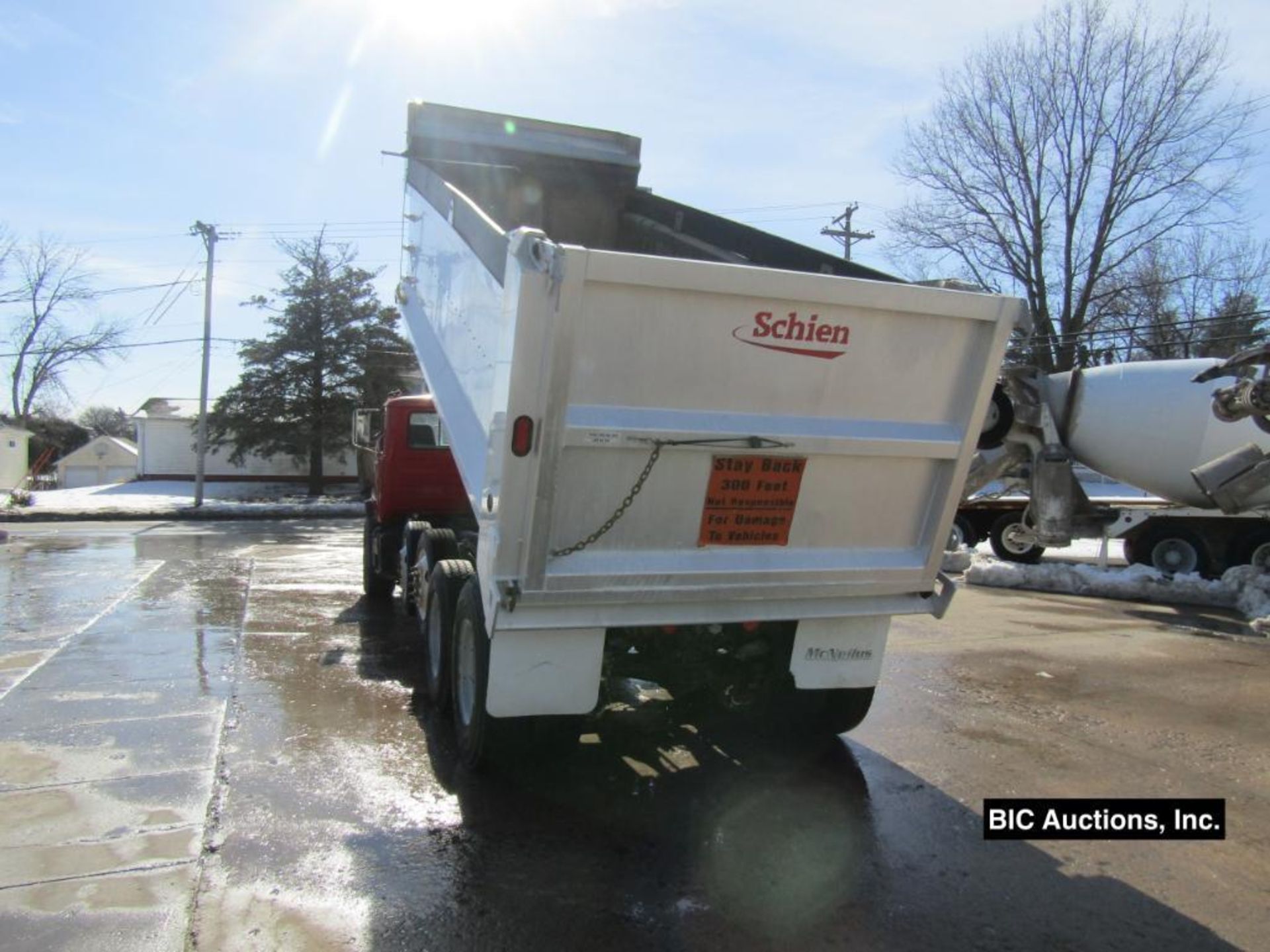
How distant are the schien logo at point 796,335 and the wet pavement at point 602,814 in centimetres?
225

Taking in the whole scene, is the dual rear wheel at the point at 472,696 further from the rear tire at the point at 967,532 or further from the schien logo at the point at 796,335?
the rear tire at the point at 967,532

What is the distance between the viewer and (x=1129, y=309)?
30609 mm

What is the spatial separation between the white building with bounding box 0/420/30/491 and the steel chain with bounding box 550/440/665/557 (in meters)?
35.9

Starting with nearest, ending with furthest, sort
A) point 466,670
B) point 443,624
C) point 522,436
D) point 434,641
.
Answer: point 522,436
point 466,670
point 443,624
point 434,641

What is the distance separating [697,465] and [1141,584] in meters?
10.7

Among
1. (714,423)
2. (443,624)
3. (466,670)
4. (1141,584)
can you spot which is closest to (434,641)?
(443,624)

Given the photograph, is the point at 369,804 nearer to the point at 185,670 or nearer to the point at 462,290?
the point at 462,290

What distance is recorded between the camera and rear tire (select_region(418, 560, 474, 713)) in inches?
235

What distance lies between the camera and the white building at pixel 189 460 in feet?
125

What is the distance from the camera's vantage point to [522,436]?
13.4ft

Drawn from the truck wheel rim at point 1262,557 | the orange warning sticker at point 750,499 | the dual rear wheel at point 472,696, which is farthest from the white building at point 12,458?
the truck wheel rim at point 1262,557

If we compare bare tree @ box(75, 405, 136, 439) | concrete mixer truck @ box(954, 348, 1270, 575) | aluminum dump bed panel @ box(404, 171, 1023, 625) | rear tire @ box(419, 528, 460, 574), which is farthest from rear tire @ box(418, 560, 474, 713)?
bare tree @ box(75, 405, 136, 439)

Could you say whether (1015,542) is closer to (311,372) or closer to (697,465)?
(697,465)

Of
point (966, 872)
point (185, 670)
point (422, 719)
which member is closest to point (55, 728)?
point (185, 670)
